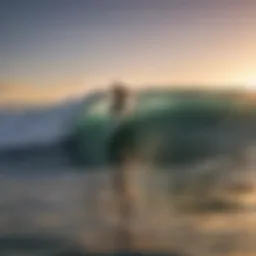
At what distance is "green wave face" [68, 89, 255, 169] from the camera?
2.63 meters

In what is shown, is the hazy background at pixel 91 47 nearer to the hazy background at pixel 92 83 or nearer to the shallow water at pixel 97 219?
the hazy background at pixel 92 83

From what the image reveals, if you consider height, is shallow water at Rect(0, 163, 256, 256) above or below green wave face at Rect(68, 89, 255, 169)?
below

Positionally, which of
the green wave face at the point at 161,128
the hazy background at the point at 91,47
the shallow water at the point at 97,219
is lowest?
the shallow water at the point at 97,219

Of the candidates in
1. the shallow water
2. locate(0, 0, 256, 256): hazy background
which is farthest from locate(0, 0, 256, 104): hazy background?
the shallow water

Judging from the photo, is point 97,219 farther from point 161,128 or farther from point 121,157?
point 161,128

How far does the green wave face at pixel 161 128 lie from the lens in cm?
263

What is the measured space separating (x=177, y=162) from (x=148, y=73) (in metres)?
0.26

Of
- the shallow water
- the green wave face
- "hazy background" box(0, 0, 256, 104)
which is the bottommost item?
the shallow water

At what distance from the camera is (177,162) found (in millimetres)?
2658

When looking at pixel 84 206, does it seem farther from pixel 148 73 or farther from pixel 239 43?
pixel 239 43

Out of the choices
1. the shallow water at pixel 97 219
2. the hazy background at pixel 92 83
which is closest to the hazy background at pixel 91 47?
the hazy background at pixel 92 83

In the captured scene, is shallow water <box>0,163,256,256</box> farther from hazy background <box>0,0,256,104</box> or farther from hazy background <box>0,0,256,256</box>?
hazy background <box>0,0,256,104</box>

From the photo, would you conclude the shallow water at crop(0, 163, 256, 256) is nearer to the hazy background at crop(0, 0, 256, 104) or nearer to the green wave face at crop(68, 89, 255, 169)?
the green wave face at crop(68, 89, 255, 169)

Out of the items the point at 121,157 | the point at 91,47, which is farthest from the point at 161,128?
the point at 91,47
